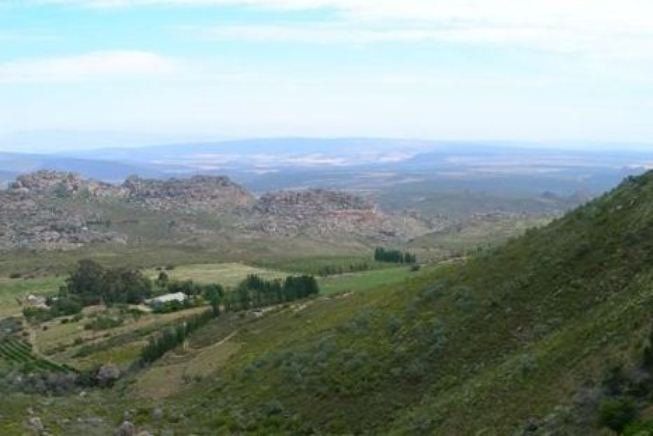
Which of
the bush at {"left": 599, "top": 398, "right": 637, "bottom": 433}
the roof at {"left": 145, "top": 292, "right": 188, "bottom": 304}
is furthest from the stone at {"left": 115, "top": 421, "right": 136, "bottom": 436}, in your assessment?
the roof at {"left": 145, "top": 292, "right": 188, "bottom": 304}

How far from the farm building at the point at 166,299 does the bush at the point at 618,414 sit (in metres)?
96.0

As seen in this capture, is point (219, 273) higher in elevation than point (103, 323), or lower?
lower

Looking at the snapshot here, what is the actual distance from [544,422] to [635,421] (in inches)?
161

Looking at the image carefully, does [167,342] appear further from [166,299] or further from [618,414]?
[618,414]

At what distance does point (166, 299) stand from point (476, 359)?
288ft

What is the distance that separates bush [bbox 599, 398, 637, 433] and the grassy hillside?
6 cm

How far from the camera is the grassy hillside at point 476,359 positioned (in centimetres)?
2694

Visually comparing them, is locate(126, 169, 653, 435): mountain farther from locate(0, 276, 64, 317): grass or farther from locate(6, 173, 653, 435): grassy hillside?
locate(0, 276, 64, 317): grass

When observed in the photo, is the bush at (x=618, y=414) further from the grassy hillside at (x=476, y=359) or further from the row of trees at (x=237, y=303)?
the row of trees at (x=237, y=303)

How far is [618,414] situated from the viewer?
865 inches

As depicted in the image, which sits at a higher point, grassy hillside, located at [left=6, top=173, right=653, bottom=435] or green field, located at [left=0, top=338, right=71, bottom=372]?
grassy hillside, located at [left=6, top=173, right=653, bottom=435]

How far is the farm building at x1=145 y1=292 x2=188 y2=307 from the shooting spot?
117 metres

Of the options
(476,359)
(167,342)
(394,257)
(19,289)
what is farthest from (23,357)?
(394,257)

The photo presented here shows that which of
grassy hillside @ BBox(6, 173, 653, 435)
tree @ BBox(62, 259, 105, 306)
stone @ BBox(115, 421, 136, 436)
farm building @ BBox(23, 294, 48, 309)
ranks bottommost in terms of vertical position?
farm building @ BBox(23, 294, 48, 309)
